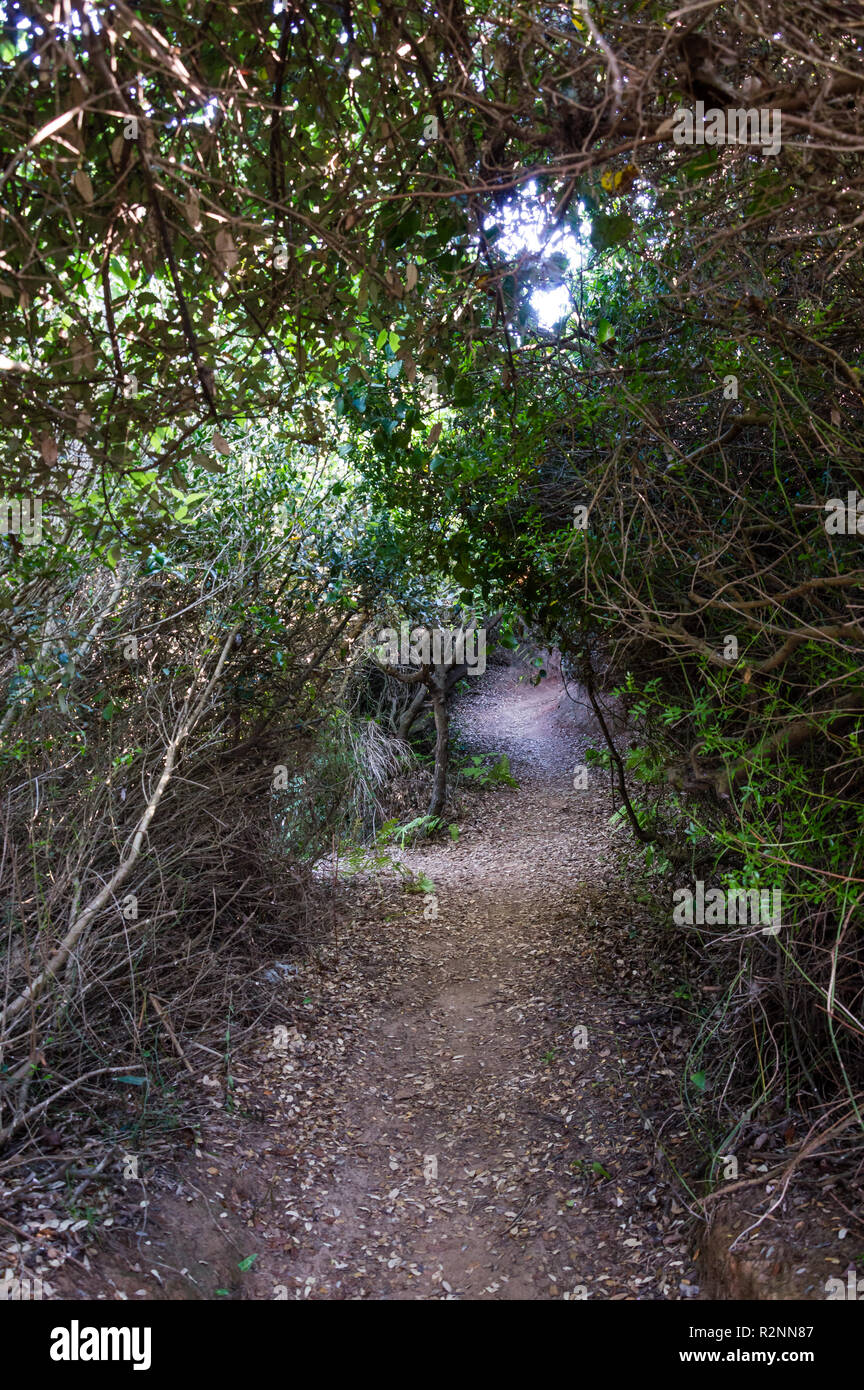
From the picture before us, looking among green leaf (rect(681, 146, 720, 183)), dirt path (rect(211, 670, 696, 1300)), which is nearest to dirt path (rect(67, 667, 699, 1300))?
dirt path (rect(211, 670, 696, 1300))

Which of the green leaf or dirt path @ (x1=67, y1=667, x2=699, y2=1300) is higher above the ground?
the green leaf

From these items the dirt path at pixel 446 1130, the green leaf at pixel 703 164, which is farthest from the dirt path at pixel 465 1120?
the green leaf at pixel 703 164

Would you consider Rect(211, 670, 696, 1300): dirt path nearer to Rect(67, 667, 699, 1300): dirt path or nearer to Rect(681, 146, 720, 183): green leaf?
Rect(67, 667, 699, 1300): dirt path

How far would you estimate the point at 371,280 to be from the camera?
3.01 meters

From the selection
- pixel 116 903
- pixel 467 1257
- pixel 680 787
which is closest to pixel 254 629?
pixel 116 903

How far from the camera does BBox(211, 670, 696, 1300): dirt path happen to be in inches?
145

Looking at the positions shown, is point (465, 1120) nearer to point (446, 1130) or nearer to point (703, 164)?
point (446, 1130)

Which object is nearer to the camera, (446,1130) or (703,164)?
(703,164)

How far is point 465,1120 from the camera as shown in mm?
4766

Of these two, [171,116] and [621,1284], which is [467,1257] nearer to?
[621,1284]

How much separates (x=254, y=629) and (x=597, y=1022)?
128 inches

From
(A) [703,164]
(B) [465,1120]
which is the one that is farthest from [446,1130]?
(A) [703,164]

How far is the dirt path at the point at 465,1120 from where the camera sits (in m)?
3.68

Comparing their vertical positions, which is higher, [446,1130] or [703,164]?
[703,164]
